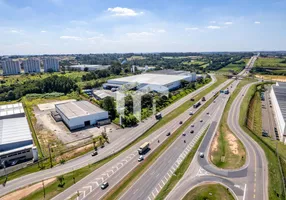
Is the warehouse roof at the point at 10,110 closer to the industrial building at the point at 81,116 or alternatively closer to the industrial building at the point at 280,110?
the industrial building at the point at 81,116

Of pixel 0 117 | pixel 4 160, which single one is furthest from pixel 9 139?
pixel 0 117

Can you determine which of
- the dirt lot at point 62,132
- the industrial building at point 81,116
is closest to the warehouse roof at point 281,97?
the dirt lot at point 62,132

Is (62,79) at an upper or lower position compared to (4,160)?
upper

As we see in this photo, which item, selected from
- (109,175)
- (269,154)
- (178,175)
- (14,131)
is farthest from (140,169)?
(14,131)

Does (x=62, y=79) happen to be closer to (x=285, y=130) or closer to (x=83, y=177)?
(x=83, y=177)

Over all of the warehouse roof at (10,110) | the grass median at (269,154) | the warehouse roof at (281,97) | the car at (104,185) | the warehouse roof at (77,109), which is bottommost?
the car at (104,185)

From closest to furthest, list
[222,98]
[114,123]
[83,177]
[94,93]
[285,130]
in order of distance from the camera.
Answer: [83,177], [285,130], [114,123], [222,98], [94,93]

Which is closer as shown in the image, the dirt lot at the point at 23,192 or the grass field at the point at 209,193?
the grass field at the point at 209,193

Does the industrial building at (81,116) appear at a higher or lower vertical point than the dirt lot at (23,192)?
higher
